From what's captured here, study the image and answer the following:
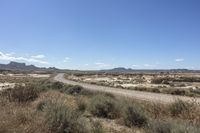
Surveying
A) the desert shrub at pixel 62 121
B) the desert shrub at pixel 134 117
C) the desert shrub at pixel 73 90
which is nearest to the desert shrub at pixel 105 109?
the desert shrub at pixel 134 117

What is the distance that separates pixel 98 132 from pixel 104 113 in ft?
23.5

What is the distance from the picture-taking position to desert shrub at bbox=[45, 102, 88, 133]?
33.1ft

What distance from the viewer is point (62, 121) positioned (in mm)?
10273

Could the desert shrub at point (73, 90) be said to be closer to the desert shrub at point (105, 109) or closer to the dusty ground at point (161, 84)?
the dusty ground at point (161, 84)

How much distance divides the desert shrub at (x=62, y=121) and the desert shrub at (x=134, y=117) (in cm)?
354

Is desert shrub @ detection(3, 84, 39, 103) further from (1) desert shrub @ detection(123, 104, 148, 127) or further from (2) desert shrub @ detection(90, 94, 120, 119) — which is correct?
(1) desert shrub @ detection(123, 104, 148, 127)

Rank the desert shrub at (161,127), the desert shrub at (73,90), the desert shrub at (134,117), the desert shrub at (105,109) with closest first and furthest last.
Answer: the desert shrub at (161,127) < the desert shrub at (134,117) < the desert shrub at (105,109) < the desert shrub at (73,90)

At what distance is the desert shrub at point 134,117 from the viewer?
13.6 metres

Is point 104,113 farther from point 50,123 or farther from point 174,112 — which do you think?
point 50,123

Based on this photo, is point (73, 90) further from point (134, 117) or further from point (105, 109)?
point (134, 117)

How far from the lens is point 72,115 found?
1075 cm

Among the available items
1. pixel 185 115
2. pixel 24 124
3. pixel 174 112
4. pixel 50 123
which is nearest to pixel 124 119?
pixel 174 112

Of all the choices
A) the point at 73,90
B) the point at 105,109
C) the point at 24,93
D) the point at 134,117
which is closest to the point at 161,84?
A: the point at 73,90

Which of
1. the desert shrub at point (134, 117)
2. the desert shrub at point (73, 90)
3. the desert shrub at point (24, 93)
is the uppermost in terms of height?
the desert shrub at point (24, 93)
